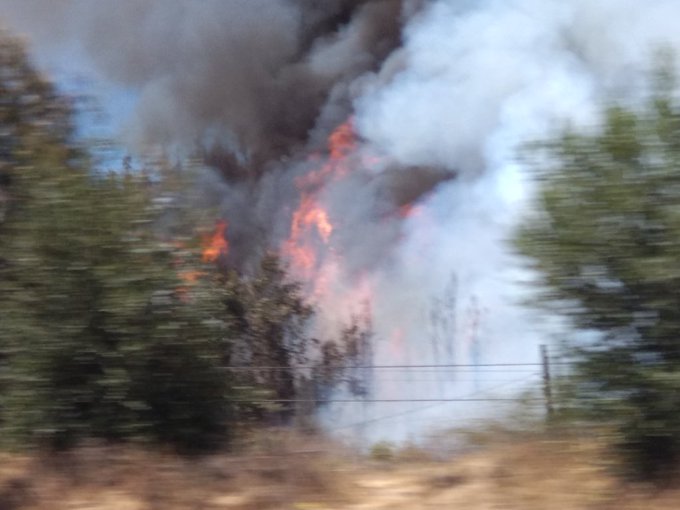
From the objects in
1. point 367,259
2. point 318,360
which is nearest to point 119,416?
point 318,360

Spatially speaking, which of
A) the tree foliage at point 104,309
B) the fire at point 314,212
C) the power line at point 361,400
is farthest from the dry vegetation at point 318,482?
the fire at point 314,212

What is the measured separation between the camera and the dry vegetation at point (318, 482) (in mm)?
5301

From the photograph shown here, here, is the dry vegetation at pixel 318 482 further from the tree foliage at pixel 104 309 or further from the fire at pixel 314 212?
the fire at pixel 314 212

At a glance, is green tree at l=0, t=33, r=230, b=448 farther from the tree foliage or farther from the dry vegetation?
the dry vegetation

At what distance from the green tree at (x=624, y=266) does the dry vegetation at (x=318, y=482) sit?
0.40 meters

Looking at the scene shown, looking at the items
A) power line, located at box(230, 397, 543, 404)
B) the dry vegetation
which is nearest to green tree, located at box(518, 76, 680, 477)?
the dry vegetation

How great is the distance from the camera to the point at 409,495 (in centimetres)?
564

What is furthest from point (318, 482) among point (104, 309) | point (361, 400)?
point (361, 400)

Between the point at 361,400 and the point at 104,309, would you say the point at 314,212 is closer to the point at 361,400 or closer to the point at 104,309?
the point at 361,400

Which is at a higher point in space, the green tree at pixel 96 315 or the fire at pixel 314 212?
the fire at pixel 314 212

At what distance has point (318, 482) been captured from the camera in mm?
5773

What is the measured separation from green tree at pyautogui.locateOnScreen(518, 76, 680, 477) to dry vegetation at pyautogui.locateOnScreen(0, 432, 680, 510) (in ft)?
1.31

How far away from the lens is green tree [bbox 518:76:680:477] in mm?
5234

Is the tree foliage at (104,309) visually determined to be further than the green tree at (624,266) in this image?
Yes
